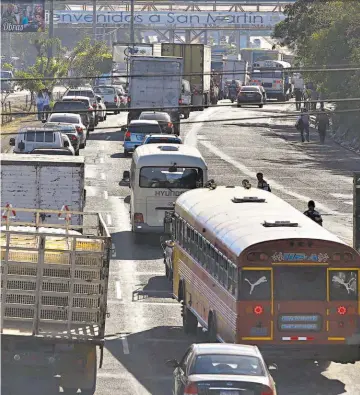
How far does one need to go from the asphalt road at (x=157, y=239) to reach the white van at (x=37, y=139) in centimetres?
206

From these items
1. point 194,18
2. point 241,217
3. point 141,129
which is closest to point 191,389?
point 241,217

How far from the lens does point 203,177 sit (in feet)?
120

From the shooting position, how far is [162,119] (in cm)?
6500

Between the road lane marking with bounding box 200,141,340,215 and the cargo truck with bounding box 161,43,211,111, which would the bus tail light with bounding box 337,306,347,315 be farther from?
the cargo truck with bounding box 161,43,211,111

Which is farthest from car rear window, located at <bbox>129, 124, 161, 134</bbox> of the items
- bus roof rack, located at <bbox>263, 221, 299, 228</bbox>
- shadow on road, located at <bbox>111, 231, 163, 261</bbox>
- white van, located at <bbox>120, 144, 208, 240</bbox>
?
bus roof rack, located at <bbox>263, 221, 299, 228</bbox>

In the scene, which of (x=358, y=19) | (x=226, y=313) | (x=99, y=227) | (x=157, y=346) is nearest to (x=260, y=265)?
(x=226, y=313)

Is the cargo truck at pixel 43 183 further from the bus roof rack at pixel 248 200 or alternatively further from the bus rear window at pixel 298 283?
the bus rear window at pixel 298 283

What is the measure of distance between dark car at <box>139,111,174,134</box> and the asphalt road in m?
2.08

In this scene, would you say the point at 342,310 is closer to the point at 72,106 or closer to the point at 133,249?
the point at 133,249

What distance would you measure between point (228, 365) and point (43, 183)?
18.7 m

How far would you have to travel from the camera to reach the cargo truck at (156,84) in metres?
72.2

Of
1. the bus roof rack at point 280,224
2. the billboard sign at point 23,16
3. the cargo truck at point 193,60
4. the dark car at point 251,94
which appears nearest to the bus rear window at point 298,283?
the bus roof rack at point 280,224

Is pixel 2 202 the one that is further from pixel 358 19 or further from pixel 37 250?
pixel 358 19

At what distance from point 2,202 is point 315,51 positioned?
4737 centimetres
